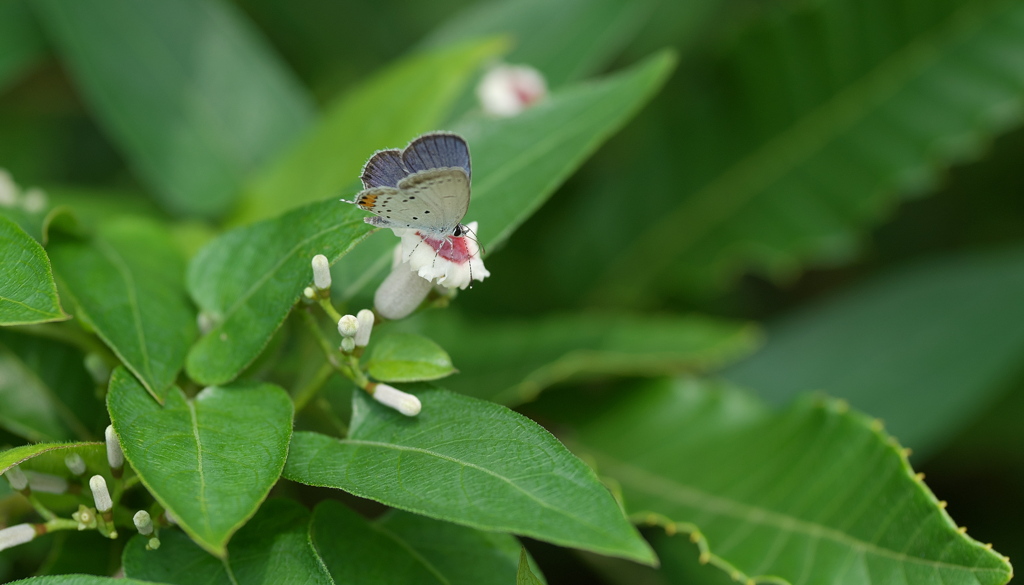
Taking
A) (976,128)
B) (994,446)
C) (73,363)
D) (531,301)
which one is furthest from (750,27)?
(73,363)

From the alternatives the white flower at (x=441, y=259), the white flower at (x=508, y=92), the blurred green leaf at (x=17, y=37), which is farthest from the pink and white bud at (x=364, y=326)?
the blurred green leaf at (x=17, y=37)

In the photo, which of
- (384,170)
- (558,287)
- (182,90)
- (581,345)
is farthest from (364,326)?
(558,287)

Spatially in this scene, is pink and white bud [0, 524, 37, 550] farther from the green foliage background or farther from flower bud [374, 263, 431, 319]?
flower bud [374, 263, 431, 319]

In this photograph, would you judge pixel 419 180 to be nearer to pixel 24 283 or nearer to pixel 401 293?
pixel 401 293

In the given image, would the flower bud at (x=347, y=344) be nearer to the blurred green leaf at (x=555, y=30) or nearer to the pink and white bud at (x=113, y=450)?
the pink and white bud at (x=113, y=450)

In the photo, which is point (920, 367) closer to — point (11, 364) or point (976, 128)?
point (976, 128)
